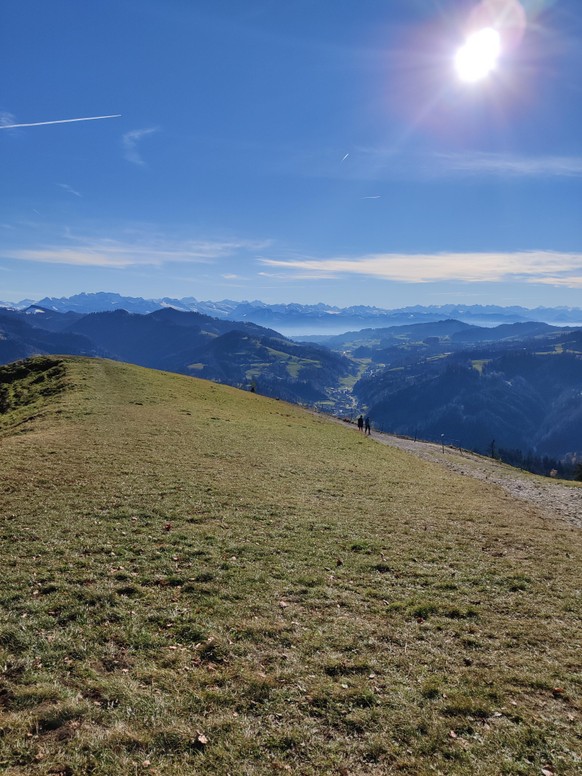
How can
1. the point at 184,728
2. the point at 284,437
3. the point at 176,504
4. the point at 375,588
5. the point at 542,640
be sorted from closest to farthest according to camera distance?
the point at 184,728 < the point at 542,640 < the point at 375,588 < the point at 176,504 < the point at 284,437

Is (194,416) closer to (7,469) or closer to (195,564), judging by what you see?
(7,469)

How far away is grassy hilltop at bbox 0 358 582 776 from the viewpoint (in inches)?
325

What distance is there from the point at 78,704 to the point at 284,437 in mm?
41092

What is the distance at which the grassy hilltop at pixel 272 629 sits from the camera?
826 cm

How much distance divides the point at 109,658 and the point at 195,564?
18.5ft

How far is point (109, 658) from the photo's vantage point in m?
10.6

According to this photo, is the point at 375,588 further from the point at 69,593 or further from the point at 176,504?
the point at 176,504

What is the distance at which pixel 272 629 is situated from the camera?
12.2 meters

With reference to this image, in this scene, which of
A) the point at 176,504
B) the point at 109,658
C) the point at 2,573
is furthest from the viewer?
the point at 176,504

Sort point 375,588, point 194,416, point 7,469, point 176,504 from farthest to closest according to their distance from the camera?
point 194,416
point 7,469
point 176,504
point 375,588

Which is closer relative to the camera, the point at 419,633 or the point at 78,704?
the point at 78,704

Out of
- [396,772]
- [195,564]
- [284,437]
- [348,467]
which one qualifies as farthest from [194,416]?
[396,772]

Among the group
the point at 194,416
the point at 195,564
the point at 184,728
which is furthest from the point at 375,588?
the point at 194,416

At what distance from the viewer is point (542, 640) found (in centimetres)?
1248
